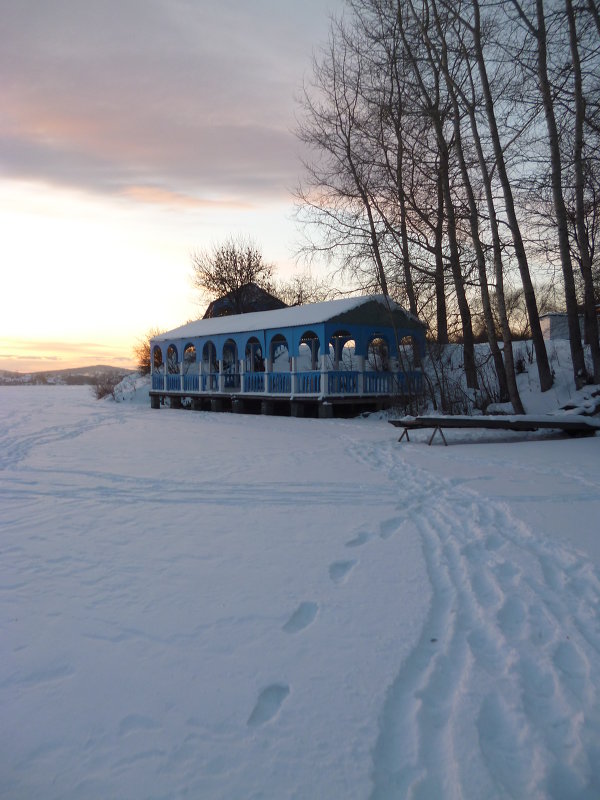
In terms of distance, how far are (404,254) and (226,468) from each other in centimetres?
1156

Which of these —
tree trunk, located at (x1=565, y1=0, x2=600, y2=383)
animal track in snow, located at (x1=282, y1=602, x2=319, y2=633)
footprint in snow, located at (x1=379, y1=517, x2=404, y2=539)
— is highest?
tree trunk, located at (x1=565, y1=0, x2=600, y2=383)

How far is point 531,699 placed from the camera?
253cm

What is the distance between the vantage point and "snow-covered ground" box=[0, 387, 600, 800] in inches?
83.2

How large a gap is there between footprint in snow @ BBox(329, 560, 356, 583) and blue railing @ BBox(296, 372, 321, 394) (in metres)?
14.2

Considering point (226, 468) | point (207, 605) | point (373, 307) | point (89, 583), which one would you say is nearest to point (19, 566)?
point (89, 583)

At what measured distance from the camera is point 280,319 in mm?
20344

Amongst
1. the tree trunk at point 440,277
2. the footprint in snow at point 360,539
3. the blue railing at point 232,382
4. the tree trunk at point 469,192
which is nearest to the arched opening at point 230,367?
the blue railing at point 232,382

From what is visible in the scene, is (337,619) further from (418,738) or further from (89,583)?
(89,583)

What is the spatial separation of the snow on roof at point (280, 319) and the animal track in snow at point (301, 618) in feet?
47.8

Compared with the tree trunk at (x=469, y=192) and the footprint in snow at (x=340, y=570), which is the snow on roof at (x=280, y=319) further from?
the footprint in snow at (x=340, y=570)

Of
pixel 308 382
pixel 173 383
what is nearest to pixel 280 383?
pixel 308 382

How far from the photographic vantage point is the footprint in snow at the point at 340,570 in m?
4.05

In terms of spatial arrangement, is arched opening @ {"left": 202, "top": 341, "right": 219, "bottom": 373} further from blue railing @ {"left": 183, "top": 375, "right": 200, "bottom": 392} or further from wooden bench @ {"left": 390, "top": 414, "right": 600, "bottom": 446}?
wooden bench @ {"left": 390, "top": 414, "right": 600, "bottom": 446}

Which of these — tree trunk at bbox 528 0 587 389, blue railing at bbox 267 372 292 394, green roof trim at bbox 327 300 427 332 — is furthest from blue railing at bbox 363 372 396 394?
tree trunk at bbox 528 0 587 389
